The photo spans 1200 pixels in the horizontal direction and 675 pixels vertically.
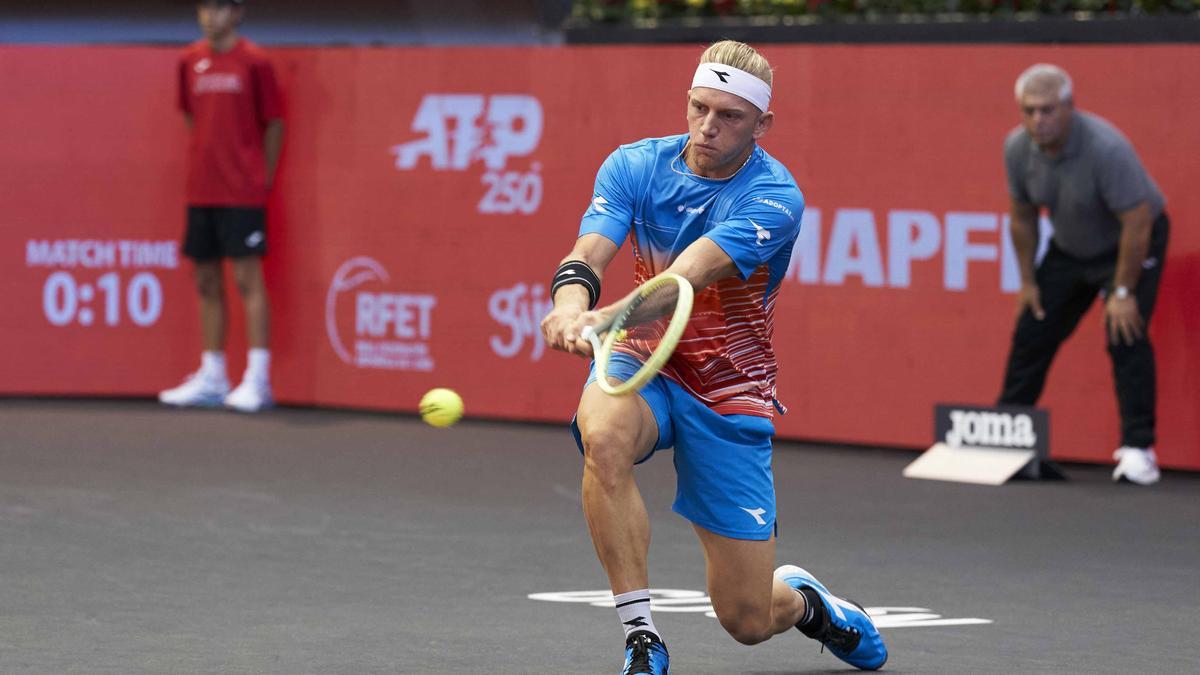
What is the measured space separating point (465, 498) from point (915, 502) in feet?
6.75

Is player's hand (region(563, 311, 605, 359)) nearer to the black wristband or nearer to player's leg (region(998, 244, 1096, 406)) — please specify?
the black wristband

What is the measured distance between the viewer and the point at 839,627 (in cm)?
593

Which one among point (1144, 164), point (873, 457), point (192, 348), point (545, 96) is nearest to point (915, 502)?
point (873, 457)

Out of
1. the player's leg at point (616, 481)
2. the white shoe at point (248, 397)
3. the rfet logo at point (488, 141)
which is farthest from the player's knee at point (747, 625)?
the white shoe at point (248, 397)

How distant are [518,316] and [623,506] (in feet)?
21.7

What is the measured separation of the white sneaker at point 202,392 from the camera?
489 inches

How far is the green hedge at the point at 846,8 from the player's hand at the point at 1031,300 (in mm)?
1814

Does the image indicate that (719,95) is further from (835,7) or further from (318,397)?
(318,397)

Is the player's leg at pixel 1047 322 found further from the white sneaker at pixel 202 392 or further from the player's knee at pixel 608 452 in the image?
the player's knee at pixel 608 452

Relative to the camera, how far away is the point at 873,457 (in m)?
10.9

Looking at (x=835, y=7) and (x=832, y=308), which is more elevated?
(x=835, y=7)

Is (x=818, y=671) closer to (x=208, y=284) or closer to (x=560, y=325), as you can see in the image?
(x=560, y=325)

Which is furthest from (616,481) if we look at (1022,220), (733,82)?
(1022,220)

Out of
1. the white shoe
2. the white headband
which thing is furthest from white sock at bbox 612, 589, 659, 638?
the white shoe
